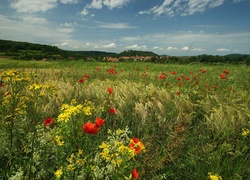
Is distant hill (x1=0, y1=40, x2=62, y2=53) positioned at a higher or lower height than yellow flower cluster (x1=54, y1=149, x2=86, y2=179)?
higher

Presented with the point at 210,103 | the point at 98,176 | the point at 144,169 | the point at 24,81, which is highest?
the point at 24,81

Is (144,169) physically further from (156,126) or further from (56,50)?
(56,50)

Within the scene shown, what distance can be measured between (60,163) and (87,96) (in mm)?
2102

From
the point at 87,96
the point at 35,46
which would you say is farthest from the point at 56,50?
the point at 87,96

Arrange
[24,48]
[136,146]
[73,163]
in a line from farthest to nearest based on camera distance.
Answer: [24,48], [73,163], [136,146]

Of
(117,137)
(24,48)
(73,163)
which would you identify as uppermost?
(24,48)

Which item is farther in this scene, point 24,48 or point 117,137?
point 24,48

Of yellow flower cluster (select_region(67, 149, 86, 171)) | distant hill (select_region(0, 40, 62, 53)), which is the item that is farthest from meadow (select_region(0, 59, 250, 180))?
distant hill (select_region(0, 40, 62, 53))

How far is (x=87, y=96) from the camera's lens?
4008 millimetres

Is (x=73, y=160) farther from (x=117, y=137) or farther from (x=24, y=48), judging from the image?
(x=24, y=48)

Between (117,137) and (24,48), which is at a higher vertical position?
(24,48)

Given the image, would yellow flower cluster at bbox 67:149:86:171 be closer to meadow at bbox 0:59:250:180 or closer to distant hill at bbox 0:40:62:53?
meadow at bbox 0:59:250:180

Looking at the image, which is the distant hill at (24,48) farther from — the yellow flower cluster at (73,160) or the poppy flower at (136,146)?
the poppy flower at (136,146)

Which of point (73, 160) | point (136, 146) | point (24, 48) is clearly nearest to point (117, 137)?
point (136, 146)
